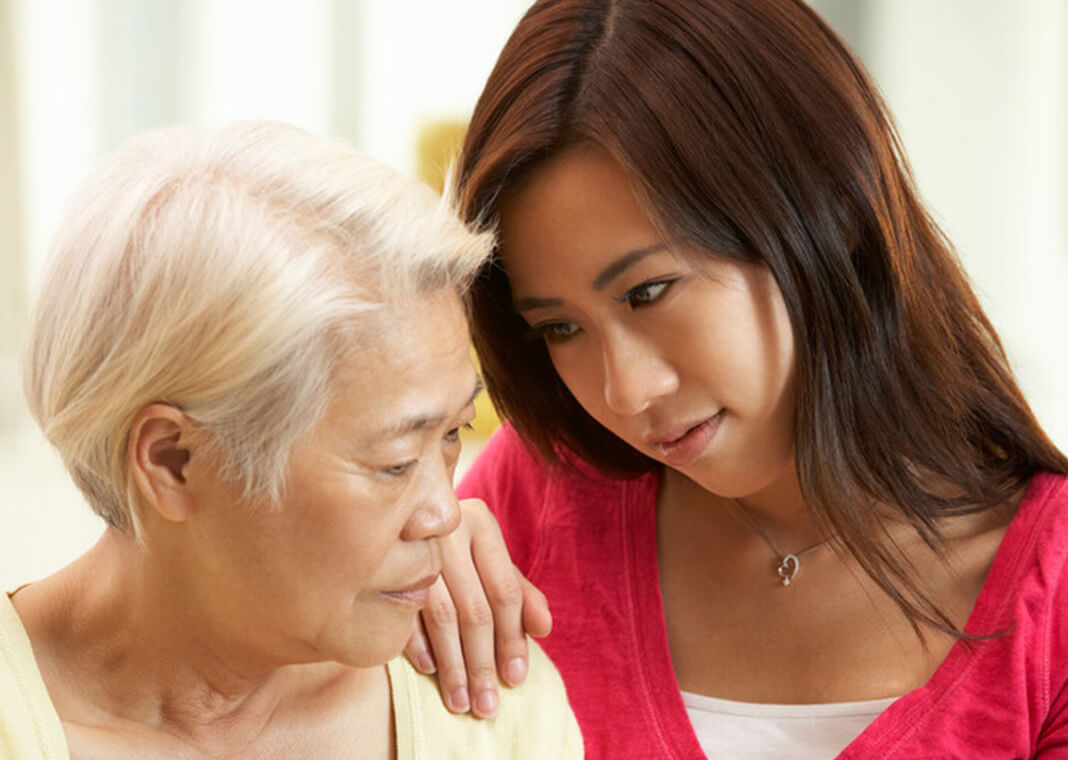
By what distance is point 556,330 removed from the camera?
1411 mm

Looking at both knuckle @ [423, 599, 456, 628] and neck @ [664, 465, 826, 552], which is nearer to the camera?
knuckle @ [423, 599, 456, 628]

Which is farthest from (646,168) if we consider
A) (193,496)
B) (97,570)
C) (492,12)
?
(492,12)

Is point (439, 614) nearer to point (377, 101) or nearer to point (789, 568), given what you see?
point (789, 568)

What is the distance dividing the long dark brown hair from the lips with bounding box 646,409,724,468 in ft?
0.34

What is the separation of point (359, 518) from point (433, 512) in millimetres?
75

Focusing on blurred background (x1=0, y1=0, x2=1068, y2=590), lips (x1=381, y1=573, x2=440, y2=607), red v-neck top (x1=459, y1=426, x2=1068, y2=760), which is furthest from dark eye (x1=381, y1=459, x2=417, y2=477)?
blurred background (x1=0, y1=0, x2=1068, y2=590)

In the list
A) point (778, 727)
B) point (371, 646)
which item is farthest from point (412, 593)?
point (778, 727)

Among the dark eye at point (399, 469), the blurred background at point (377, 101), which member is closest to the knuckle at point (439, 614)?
the dark eye at point (399, 469)

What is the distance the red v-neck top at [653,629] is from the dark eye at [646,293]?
0.46 m

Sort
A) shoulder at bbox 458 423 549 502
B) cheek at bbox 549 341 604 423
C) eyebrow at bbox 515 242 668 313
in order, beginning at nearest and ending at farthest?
1. eyebrow at bbox 515 242 668 313
2. cheek at bbox 549 341 604 423
3. shoulder at bbox 458 423 549 502

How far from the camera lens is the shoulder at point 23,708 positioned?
3.64 feet

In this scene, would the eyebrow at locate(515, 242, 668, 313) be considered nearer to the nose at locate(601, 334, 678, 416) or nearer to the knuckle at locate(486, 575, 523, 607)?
the nose at locate(601, 334, 678, 416)

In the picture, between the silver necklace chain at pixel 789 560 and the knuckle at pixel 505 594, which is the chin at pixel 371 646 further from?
the silver necklace chain at pixel 789 560

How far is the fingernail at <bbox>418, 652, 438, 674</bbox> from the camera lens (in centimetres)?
134
